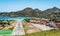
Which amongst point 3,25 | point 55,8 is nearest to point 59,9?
point 55,8

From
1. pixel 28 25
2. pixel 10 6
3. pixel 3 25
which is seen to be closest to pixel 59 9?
pixel 28 25

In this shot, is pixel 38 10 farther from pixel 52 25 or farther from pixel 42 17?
pixel 52 25

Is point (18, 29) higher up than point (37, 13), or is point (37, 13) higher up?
point (37, 13)

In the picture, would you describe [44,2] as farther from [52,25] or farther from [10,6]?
[10,6]

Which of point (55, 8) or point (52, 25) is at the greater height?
point (55, 8)

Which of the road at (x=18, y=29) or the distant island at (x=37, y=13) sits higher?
the distant island at (x=37, y=13)

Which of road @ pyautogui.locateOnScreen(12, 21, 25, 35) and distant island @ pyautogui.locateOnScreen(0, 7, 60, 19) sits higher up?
distant island @ pyautogui.locateOnScreen(0, 7, 60, 19)

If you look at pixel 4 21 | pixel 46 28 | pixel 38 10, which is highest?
pixel 38 10
